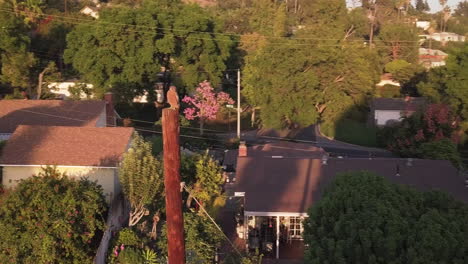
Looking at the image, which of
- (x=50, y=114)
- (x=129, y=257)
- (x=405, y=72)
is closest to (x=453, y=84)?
(x=405, y=72)

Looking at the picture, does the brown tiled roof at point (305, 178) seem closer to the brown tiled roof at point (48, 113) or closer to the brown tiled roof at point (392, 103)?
the brown tiled roof at point (48, 113)

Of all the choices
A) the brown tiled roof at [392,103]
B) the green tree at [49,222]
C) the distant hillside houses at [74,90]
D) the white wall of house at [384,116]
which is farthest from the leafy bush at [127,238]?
the white wall of house at [384,116]

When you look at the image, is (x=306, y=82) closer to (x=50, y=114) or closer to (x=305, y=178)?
(x=50, y=114)

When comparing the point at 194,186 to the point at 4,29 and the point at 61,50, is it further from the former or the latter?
the point at 61,50

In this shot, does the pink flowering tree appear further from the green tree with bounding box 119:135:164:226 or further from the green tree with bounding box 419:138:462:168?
the green tree with bounding box 119:135:164:226

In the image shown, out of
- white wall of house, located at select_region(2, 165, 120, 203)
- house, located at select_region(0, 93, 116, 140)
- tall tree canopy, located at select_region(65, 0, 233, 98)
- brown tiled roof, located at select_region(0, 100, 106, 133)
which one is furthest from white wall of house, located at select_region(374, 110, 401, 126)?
white wall of house, located at select_region(2, 165, 120, 203)

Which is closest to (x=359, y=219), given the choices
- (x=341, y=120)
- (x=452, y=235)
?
(x=452, y=235)
